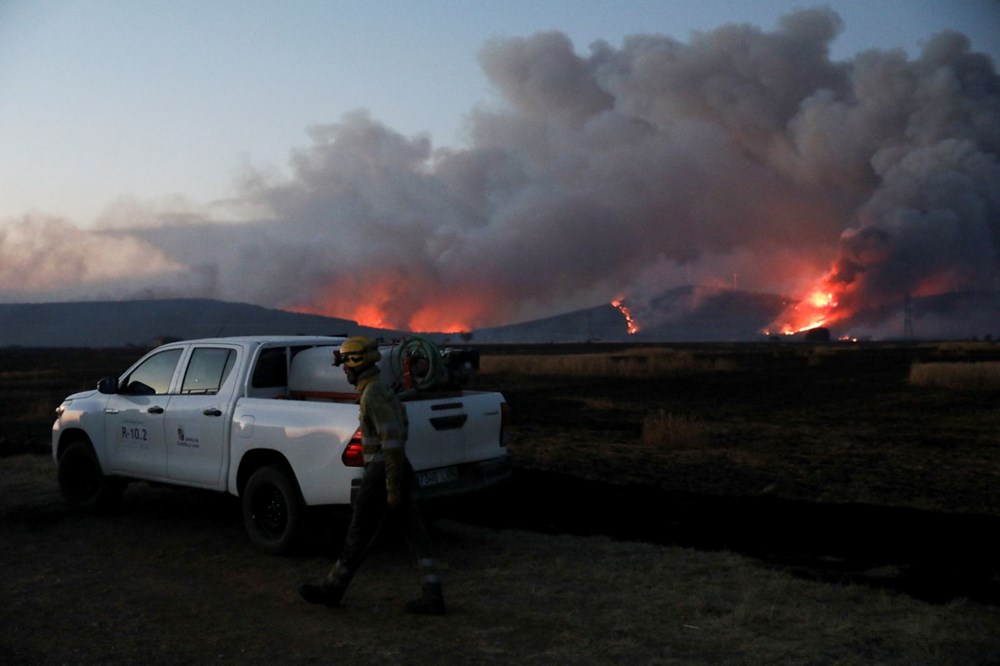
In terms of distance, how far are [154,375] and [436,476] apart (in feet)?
11.7

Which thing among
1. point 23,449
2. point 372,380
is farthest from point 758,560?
point 23,449

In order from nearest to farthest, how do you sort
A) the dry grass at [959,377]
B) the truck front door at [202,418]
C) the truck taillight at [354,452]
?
1. the truck taillight at [354,452]
2. the truck front door at [202,418]
3. the dry grass at [959,377]

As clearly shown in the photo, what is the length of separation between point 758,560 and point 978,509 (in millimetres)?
3891

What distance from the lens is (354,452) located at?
7426 millimetres

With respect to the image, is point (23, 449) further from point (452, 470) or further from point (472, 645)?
point (472, 645)

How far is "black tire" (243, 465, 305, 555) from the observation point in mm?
7875

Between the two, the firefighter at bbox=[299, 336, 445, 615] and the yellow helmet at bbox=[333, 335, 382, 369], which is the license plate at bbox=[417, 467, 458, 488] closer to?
the firefighter at bbox=[299, 336, 445, 615]

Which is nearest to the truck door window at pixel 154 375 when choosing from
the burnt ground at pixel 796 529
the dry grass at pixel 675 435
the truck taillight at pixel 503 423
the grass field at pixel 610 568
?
the grass field at pixel 610 568

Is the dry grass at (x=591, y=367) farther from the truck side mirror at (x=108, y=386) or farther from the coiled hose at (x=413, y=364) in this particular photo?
the coiled hose at (x=413, y=364)

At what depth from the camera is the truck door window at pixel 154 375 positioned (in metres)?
9.45

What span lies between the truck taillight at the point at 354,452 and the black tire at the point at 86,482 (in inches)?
147

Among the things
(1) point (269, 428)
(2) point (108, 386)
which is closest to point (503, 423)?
(1) point (269, 428)

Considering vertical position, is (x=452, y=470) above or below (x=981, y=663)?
above

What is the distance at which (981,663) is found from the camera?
214 inches
